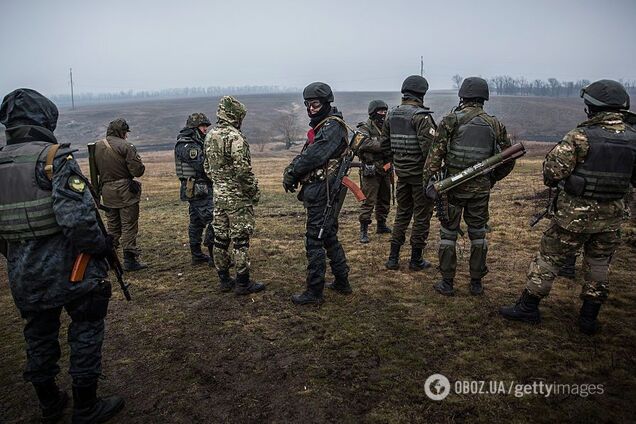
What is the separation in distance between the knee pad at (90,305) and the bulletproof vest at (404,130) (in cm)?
440

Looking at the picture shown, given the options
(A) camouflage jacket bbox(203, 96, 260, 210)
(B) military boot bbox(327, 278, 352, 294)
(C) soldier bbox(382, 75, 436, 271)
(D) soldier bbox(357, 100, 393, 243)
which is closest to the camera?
(A) camouflage jacket bbox(203, 96, 260, 210)

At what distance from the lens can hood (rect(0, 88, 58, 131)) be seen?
332 centimetres

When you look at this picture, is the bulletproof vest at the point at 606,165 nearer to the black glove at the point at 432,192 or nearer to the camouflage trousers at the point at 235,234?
the black glove at the point at 432,192

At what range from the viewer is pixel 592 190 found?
4.09m

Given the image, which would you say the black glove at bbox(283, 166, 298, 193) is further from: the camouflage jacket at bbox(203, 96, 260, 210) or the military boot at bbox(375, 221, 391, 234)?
the military boot at bbox(375, 221, 391, 234)

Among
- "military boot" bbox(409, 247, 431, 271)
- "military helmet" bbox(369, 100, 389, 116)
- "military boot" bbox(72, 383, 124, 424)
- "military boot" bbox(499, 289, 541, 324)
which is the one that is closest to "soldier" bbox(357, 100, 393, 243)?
"military helmet" bbox(369, 100, 389, 116)

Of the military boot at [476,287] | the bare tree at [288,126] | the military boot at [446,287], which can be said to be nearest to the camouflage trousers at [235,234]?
the military boot at [446,287]

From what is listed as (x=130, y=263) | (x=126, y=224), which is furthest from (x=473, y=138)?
(x=130, y=263)

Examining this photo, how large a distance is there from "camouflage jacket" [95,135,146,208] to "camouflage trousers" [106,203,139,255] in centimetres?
15

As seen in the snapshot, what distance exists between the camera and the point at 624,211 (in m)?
4.20

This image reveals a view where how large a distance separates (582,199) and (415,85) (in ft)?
9.30

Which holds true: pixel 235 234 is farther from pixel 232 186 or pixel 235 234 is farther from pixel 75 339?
pixel 75 339

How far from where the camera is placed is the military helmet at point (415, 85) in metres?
6.00

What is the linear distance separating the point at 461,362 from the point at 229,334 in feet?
8.48
